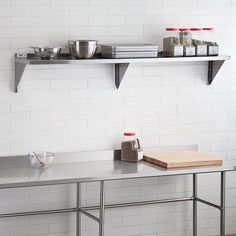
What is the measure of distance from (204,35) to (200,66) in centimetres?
30

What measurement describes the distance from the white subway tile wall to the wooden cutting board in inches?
10.5

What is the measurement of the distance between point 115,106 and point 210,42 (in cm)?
87

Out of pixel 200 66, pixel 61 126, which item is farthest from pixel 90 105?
pixel 200 66

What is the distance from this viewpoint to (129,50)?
454 centimetres

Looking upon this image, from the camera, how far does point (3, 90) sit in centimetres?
461

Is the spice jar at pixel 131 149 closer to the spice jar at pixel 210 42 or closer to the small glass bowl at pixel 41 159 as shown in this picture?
the small glass bowl at pixel 41 159

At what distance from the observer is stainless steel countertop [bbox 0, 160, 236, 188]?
4203 millimetres

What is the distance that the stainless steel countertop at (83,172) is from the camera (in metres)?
4.20

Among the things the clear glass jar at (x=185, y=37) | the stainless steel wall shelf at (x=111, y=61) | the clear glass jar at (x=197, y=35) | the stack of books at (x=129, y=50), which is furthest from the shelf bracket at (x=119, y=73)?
the clear glass jar at (x=197, y=35)

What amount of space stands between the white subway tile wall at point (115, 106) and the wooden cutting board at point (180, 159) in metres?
0.27

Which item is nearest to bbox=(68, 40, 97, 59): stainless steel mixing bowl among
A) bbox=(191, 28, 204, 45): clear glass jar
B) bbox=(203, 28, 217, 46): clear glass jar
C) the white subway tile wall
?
the white subway tile wall

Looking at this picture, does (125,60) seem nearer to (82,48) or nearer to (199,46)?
→ (82,48)

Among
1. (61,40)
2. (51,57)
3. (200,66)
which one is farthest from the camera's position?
(200,66)

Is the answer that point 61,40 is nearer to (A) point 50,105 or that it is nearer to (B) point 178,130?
(A) point 50,105
